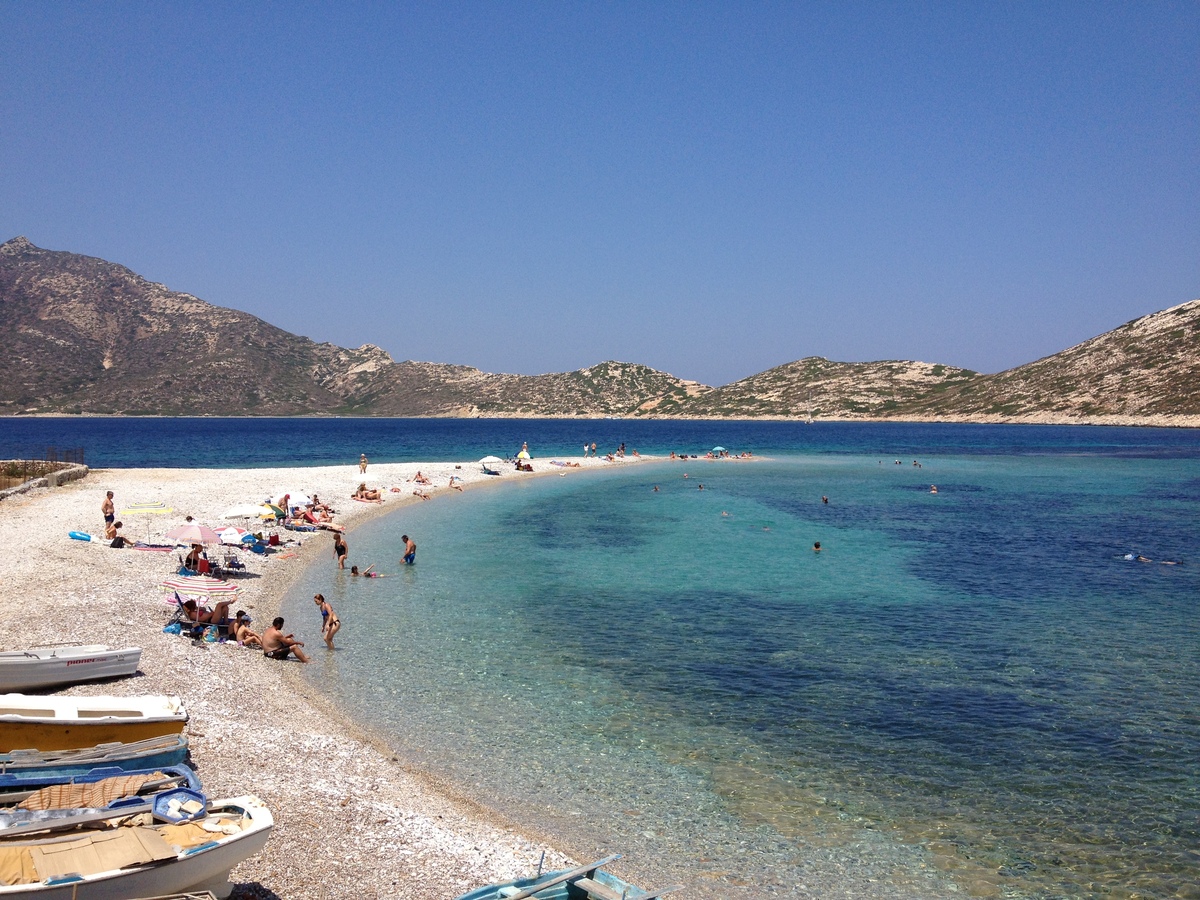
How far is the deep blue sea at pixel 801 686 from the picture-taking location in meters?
12.2

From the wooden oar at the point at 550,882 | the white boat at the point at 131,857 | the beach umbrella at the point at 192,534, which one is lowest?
the wooden oar at the point at 550,882

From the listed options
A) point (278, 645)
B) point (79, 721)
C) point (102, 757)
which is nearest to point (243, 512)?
point (278, 645)

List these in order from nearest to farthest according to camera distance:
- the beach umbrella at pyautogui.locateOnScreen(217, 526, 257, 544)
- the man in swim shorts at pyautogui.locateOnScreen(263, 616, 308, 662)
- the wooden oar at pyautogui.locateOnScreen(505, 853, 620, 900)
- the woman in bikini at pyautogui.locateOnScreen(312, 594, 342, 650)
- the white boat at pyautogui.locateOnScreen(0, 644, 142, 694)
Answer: the wooden oar at pyautogui.locateOnScreen(505, 853, 620, 900) → the white boat at pyautogui.locateOnScreen(0, 644, 142, 694) → the man in swim shorts at pyautogui.locateOnScreen(263, 616, 308, 662) → the woman in bikini at pyautogui.locateOnScreen(312, 594, 342, 650) → the beach umbrella at pyautogui.locateOnScreen(217, 526, 257, 544)

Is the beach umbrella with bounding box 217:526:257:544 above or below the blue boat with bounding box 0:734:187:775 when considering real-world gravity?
above

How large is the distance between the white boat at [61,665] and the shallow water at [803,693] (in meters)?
4.26

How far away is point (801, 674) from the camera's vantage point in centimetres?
1958

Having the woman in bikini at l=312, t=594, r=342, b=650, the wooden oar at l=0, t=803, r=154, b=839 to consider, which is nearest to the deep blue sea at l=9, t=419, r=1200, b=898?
the woman in bikini at l=312, t=594, r=342, b=650

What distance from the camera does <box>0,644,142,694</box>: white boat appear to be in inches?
611

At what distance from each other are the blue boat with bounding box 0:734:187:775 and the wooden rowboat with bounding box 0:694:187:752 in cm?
21

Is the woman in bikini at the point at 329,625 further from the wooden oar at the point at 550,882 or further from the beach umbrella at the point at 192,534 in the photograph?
the wooden oar at the point at 550,882

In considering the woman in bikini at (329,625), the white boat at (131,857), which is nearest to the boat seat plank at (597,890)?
the white boat at (131,857)

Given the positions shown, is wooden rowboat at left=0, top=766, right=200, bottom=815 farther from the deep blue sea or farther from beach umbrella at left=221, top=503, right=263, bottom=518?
beach umbrella at left=221, top=503, right=263, bottom=518

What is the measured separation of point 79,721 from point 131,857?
5.38m

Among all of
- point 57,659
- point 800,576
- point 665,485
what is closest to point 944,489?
point 665,485
